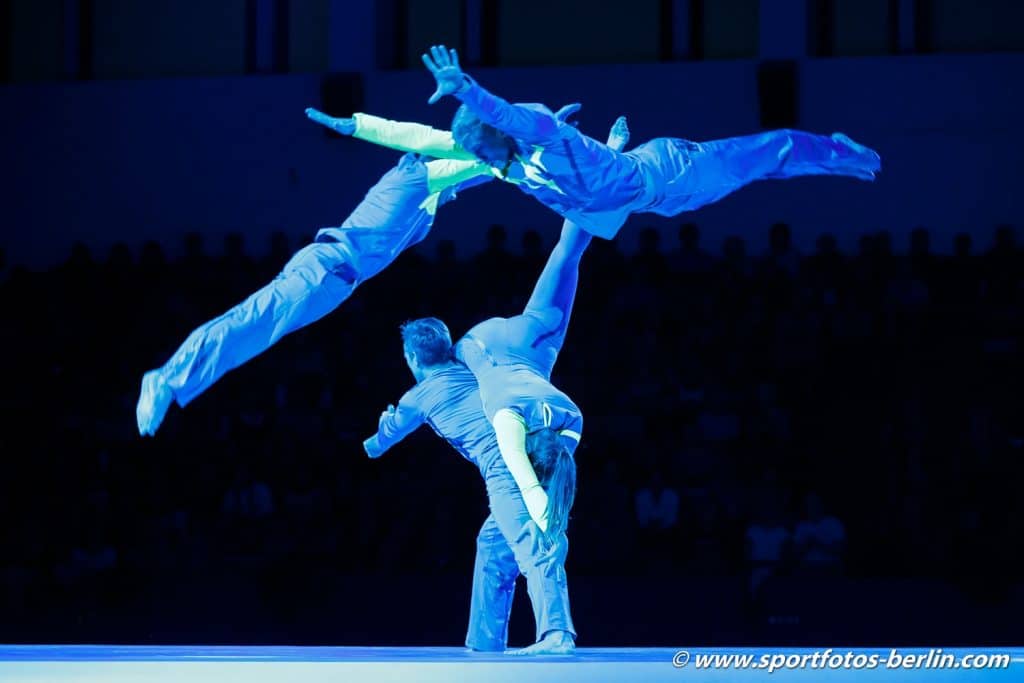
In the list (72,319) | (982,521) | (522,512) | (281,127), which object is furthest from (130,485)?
(982,521)

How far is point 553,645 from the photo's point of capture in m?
4.48

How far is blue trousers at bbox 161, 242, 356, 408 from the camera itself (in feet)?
15.0

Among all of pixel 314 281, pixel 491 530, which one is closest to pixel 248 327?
pixel 314 281

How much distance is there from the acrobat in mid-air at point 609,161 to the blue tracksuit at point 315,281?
0.28m

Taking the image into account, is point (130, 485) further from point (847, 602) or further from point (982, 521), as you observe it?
point (982, 521)

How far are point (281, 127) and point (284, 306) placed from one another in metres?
5.95

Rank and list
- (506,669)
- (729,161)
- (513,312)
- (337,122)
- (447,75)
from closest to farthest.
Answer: (506,669) → (447,75) → (337,122) → (729,161) → (513,312)

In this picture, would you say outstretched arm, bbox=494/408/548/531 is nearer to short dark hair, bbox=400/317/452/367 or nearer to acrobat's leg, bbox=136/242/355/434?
short dark hair, bbox=400/317/452/367

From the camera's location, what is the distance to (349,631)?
24.0 ft

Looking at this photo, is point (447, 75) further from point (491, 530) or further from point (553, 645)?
point (553, 645)

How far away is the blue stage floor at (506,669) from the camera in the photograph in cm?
384

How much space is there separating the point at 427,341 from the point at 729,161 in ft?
4.26

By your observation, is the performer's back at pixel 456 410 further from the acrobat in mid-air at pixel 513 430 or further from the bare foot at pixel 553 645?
the bare foot at pixel 553 645

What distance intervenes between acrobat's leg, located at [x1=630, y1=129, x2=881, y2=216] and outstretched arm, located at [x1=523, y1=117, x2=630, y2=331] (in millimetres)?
240
